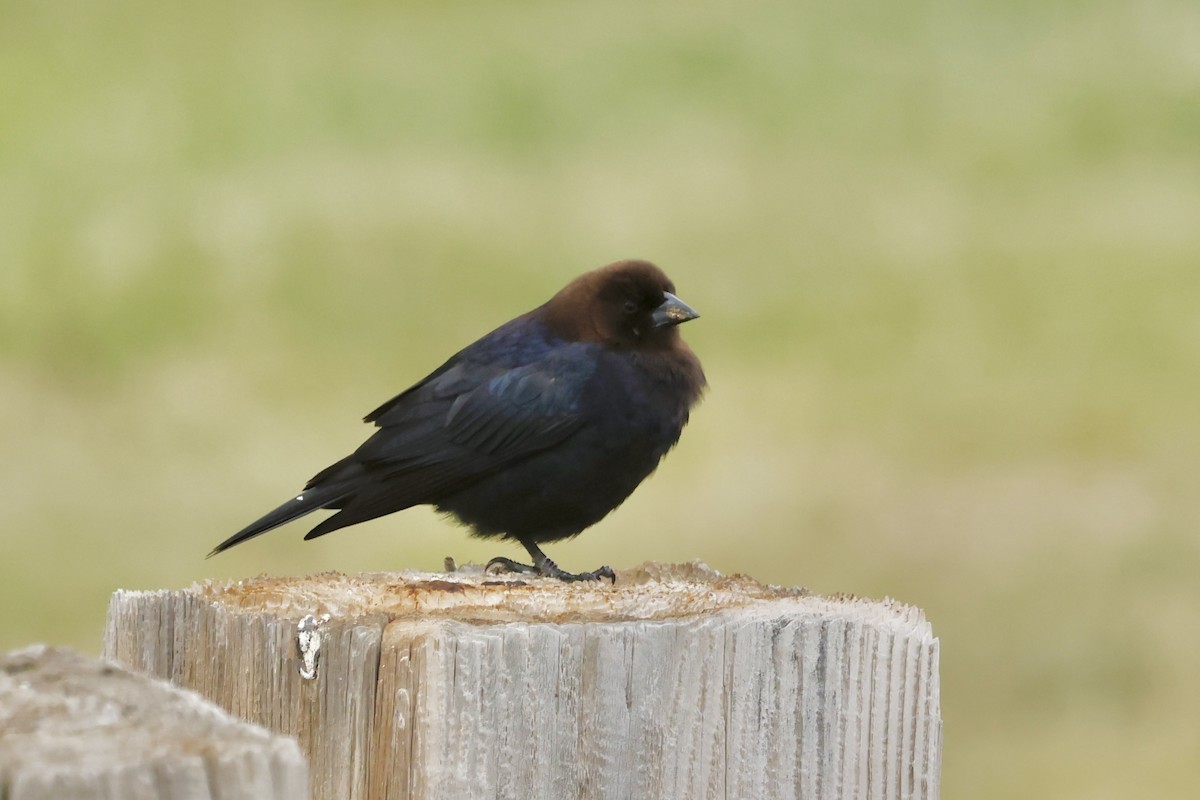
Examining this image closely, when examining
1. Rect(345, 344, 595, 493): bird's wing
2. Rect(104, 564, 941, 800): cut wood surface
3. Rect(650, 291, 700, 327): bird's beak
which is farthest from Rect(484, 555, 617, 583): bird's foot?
Rect(104, 564, 941, 800): cut wood surface

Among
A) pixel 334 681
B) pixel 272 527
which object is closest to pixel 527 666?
pixel 334 681

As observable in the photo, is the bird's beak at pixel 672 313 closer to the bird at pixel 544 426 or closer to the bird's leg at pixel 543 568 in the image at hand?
the bird at pixel 544 426

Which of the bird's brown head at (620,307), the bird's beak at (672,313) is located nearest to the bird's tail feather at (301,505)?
the bird's brown head at (620,307)

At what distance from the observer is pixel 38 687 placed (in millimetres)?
1566

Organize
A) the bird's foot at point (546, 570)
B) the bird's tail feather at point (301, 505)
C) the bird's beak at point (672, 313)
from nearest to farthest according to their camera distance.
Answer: the bird's foot at point (546, 570) → the bird's tail feather at point (301, 505) → the bird's beak at point (672, 313)

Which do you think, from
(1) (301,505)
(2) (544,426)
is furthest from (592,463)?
(1) (301,505)

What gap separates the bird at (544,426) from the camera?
5.24 metres

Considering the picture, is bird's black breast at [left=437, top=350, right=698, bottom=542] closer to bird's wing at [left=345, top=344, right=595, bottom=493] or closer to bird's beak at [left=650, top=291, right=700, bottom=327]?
bird's wing at [left=345, top=344, right=595, bottom=493]

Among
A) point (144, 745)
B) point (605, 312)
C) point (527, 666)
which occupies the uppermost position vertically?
point (605, 312)

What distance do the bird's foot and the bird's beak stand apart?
88 centimetres

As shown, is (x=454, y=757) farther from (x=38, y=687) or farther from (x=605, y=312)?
(x=605, y=312)

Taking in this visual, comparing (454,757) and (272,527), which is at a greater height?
(272,527)

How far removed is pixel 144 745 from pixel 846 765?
149 cm

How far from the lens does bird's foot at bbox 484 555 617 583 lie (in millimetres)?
4070
